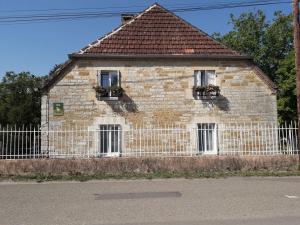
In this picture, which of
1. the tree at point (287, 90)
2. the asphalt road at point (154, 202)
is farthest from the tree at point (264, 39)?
the asphalt road at point (154, 202)

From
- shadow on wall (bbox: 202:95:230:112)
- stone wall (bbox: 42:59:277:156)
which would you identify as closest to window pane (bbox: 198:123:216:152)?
stone wall (bbox: 42:59:277:156)

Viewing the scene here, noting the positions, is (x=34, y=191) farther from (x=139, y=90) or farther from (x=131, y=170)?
(x=139, y=90)

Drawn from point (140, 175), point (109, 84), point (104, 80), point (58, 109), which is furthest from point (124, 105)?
point (140, 175)

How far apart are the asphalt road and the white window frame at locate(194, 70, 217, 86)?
8.41 metres

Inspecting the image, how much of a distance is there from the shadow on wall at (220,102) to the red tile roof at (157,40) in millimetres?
2110

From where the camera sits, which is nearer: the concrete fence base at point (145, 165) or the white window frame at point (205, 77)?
the concrete fence base at point (145, 165)

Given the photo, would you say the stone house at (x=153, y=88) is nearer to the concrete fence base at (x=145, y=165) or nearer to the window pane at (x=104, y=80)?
the window pane at (x=104, y=80)

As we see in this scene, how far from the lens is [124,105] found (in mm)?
20188

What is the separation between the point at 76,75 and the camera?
20.2 m

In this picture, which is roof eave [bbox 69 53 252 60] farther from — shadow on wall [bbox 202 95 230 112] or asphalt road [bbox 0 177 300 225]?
asphalt road [bbox 0 177 300 225]

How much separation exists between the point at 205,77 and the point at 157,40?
2962 mm

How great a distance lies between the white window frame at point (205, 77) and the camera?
20.8 m

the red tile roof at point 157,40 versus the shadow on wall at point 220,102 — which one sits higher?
the red tile roof at point 157,40

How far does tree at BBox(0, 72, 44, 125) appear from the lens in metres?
47.0
